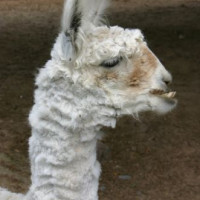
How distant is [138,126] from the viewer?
4891mm

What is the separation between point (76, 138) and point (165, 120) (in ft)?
11.4

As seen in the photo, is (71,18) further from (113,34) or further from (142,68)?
(142,68)

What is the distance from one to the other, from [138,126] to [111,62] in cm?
329

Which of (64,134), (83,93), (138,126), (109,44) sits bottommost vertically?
(138,126)

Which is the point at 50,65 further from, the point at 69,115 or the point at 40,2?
the point at 40,2

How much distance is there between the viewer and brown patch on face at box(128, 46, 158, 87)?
1664 mm

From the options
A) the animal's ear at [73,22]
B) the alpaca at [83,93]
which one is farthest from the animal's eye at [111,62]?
the animal's ear at [73,22]

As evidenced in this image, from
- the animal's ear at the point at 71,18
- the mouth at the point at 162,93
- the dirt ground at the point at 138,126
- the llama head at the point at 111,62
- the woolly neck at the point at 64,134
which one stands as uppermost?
the animal's ear at the point at 71,18

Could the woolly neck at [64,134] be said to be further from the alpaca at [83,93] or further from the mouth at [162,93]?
the mouth at [162,93]

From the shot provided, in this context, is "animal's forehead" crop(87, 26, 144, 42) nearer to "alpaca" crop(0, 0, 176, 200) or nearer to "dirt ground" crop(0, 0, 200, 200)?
"alpaca" crop(0, 0, 176, 200)

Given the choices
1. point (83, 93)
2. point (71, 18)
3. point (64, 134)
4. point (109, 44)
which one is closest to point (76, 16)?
point (71, 18)

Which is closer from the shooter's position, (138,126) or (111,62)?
(111,62)

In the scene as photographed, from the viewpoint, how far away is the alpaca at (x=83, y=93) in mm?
1631

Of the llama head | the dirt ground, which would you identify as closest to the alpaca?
the llama head
